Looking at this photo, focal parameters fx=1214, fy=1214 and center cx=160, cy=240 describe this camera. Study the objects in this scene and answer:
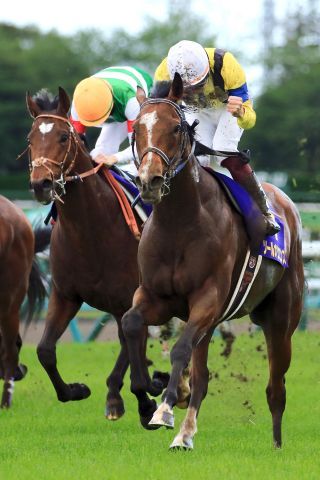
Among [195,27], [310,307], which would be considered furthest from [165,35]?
[310,307]

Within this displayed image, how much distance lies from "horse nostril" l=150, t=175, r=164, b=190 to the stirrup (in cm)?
128

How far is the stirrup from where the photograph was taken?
6.71 metres

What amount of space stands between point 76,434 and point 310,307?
6814mm

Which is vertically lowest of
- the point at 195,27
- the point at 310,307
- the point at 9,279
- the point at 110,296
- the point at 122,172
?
the point at 195,27

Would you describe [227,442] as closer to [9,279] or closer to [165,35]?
[9,279]

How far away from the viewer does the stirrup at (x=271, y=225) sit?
6711 millimetres

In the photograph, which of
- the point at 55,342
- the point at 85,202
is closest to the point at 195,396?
the point at 55,342

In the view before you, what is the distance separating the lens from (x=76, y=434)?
7.36 meters

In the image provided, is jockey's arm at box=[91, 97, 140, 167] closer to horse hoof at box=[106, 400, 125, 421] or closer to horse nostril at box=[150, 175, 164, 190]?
horse hoof at box=[106, 400, 125, 421]

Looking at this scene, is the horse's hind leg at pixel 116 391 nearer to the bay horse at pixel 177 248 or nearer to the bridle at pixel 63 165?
the bay horse at pixel 177 248

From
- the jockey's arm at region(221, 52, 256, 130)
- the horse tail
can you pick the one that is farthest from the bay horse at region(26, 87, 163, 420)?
the horse tail

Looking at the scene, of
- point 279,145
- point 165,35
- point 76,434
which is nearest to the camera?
point 76,434

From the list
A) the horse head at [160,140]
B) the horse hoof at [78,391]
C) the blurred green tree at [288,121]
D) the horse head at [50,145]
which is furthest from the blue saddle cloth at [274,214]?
the blurred green tree at [288,121]

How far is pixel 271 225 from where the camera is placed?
6.72m
